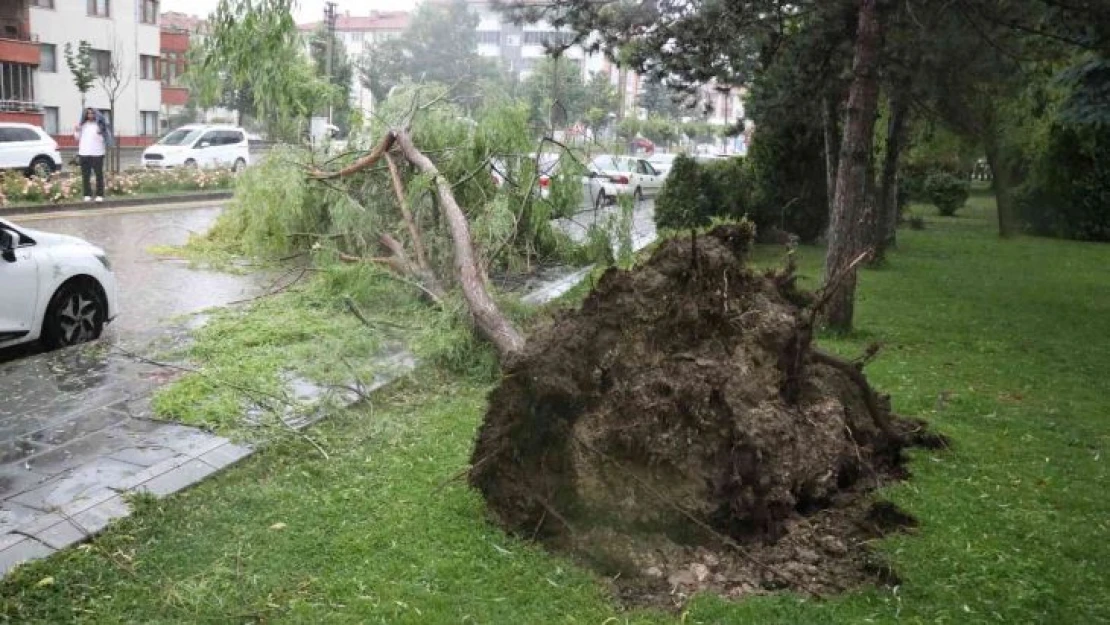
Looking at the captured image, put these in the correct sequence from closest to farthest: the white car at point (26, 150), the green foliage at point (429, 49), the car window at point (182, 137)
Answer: the white car at point (26, 150), the car window at point (182, 137), the green foliage at point (429, 49)

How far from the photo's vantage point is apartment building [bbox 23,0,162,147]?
4159 centimetres

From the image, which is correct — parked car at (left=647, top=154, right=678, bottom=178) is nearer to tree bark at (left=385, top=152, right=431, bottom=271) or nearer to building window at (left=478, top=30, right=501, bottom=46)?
tree bark at (left=385, top=152, right=431, bottom=271)

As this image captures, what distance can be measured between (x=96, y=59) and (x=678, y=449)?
4648cm

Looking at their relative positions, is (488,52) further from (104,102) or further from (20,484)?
(20,484)

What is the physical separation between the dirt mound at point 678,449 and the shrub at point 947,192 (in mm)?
24387

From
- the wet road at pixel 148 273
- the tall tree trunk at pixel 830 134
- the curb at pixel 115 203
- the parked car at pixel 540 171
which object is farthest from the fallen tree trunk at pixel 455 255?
the curb at pixel 115 203

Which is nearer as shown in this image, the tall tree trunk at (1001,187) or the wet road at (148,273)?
the wet road at (148,273)

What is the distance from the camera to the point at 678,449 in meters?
4.62

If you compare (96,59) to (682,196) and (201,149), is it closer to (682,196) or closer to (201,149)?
(201,149)

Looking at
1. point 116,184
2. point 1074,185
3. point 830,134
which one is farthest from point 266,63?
point 1074,185

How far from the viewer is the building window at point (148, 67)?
156ft

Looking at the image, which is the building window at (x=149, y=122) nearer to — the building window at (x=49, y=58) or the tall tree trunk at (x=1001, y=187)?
the building window at (x=49, y=58)

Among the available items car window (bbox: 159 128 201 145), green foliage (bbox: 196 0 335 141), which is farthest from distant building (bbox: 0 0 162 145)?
green foliage (bbox: 196 0 335 141)

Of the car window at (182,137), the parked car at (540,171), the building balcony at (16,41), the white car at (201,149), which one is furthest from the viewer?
the building balcony at (16,41)
